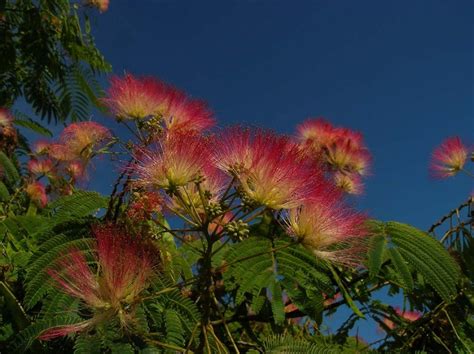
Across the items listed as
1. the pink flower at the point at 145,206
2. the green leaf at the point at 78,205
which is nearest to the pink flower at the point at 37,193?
the green leaf at the point at 78,205

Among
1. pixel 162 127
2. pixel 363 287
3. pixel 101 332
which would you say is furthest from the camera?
pixel 363 287

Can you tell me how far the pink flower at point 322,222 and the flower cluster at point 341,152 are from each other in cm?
153

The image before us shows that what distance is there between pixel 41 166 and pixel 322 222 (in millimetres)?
3055

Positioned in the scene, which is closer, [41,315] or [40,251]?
[41,315]

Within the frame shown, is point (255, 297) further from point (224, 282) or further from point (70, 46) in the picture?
point (70, 46)

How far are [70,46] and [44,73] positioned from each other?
18.5 inches

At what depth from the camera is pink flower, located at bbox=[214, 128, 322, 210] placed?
5.88ft

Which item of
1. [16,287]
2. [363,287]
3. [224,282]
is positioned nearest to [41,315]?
[16,287]

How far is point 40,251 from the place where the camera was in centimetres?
204

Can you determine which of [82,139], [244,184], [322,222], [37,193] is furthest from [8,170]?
[322,222]

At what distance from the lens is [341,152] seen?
353 centimetres

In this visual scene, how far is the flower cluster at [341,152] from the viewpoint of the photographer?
3.53 meters

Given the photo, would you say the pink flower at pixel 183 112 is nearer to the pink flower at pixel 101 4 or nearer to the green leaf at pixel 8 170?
the green leaf at pixel 8 170

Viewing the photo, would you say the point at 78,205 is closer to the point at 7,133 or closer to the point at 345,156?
the point at 345,156
